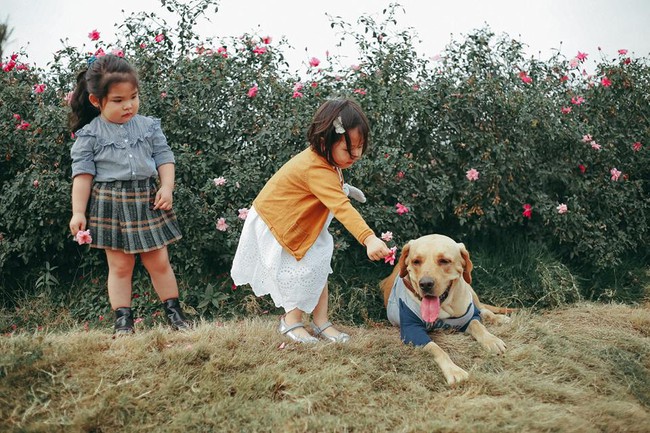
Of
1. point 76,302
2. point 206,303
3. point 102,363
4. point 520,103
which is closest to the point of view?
point 102,363

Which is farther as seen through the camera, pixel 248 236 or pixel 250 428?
pixel 248 236

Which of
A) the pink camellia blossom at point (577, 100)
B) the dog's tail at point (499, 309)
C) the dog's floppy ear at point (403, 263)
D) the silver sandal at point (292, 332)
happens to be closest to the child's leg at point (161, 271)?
the silver sandal at point (292, 332)

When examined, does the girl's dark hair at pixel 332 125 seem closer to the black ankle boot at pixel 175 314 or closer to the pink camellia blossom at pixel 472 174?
the black ankle boot at pixel 175 314

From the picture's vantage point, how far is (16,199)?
4.73m

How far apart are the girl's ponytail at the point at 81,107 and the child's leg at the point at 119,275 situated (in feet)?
2.65

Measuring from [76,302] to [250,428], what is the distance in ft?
8.52

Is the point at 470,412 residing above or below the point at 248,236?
below

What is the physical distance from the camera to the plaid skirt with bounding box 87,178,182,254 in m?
3.81

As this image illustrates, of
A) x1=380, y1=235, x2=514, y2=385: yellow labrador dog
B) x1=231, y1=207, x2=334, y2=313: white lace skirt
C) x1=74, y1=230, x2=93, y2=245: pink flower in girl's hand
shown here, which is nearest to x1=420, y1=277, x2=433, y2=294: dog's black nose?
x1=380, y1=235, x2=514, y2=385: yellow labrador dog

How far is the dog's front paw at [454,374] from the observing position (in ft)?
10.8

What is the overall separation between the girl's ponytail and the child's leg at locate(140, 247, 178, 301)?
89cm

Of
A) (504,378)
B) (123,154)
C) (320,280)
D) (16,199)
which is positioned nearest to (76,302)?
(16,199)

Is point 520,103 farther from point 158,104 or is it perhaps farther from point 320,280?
point 158,104

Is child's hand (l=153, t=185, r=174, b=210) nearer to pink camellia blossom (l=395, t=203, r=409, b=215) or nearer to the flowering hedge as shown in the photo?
the flowering hedge
